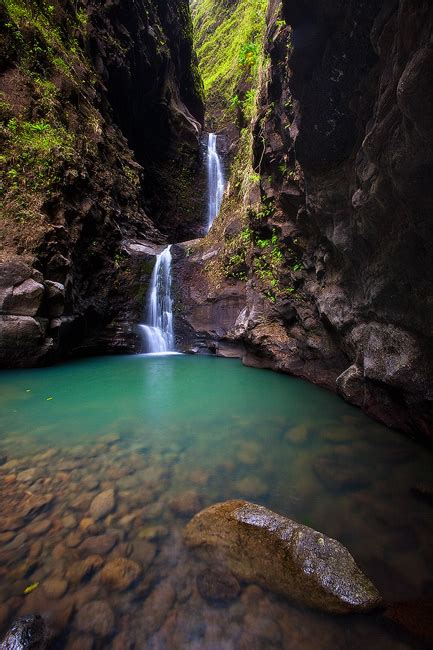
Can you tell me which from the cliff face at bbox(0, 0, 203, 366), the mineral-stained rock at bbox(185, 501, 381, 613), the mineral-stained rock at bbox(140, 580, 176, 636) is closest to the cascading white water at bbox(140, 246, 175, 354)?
the cliff face at bbox(0, 0, 203, 366)

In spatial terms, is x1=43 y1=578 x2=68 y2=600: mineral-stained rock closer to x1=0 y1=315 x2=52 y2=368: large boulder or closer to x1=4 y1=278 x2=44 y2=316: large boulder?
x1=0 y1=315 x2=52 y2=368: large boulder

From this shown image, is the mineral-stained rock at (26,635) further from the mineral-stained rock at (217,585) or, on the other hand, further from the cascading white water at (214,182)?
the cascading white water at (214,182)

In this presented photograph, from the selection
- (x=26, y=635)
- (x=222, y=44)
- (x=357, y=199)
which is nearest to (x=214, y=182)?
(x=357, y=199)

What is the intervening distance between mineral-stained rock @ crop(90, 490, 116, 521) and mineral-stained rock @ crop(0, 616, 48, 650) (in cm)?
86

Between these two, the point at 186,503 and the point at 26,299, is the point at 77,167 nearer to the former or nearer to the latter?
the point at 26,299

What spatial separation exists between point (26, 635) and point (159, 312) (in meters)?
10.4

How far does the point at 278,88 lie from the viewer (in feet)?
23.3

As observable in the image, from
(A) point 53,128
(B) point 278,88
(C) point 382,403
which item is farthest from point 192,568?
(A) point 53,128

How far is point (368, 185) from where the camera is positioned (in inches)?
139

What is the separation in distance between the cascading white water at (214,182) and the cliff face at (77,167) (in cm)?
351

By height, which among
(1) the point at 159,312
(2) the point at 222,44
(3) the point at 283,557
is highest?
(2) the point at 222,44

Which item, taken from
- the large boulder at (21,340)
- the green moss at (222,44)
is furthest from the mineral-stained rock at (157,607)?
the green moss at (222,44)

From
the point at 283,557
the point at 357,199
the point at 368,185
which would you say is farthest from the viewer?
the point at 357,199

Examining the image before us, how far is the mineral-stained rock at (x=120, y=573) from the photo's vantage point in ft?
6.14
